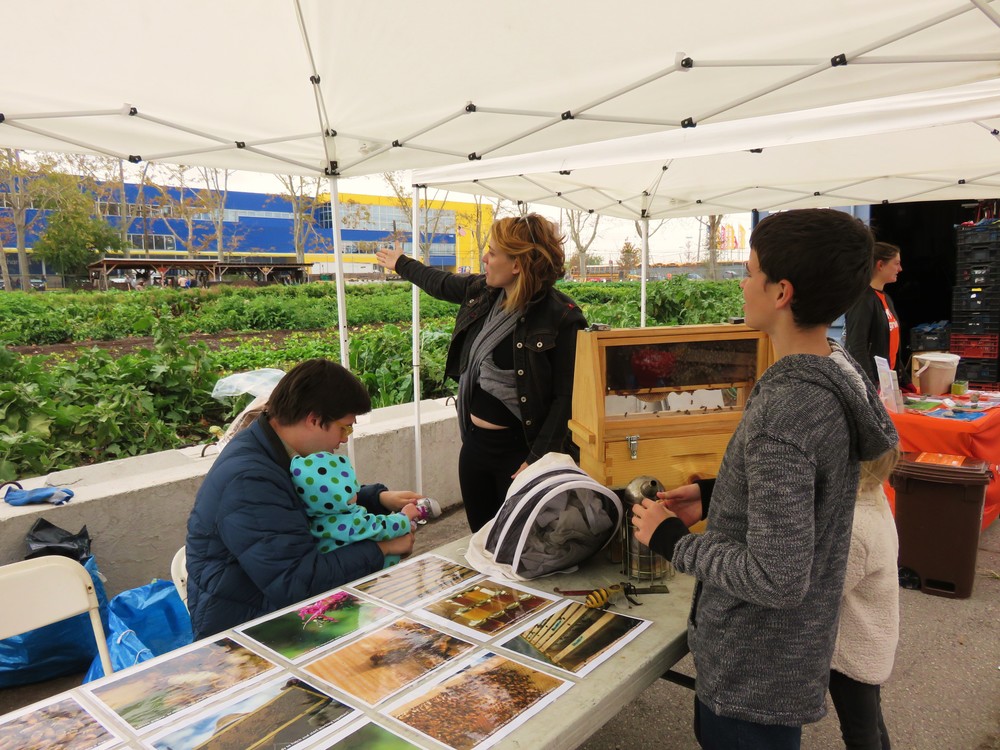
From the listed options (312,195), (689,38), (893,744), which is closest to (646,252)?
(689,38)

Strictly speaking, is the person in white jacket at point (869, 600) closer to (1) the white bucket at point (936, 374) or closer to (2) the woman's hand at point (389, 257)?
(2) the woman's hand at point (389, 257)

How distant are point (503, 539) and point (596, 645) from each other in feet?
1.50

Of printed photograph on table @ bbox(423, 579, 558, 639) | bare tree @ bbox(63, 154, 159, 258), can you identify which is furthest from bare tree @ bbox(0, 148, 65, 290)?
printed photograph on table @ bbox(423, 579, 558, 639)

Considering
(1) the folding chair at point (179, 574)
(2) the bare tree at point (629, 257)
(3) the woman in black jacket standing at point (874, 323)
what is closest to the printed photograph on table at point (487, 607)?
(1) the folding chair at point (179, 574)

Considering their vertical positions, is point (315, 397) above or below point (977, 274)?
below

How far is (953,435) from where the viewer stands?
388 centimetres

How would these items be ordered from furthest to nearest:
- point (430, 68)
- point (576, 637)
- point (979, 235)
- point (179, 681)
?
point (979, 235)
point (430, 68)
point (576, 637)
point (179, 681)

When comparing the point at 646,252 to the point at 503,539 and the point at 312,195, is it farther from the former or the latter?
the point at 312,195

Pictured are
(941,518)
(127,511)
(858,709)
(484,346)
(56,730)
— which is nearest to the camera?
(56,730)

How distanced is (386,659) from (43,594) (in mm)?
1220

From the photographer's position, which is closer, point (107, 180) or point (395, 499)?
point (395, 499)

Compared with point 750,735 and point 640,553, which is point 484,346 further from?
point 750,735

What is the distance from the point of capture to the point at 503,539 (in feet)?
6.17

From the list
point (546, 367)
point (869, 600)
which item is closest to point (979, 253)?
point (546, 367)
